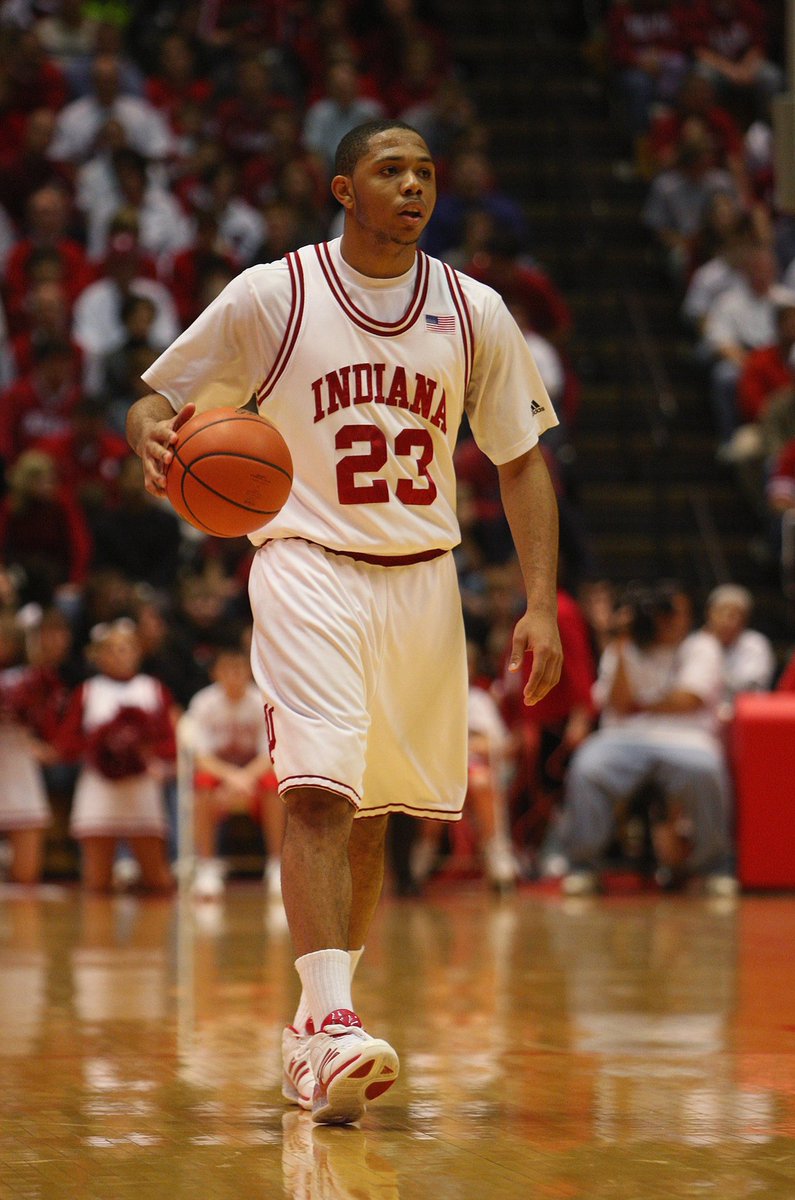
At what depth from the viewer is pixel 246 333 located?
4.46 metres

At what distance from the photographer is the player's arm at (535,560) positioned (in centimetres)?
446

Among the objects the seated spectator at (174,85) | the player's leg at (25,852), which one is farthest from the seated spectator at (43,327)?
the player's leg at (25,852)

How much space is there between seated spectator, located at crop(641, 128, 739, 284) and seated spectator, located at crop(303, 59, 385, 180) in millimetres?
2453

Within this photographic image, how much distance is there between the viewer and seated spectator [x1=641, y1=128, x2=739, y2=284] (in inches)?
632

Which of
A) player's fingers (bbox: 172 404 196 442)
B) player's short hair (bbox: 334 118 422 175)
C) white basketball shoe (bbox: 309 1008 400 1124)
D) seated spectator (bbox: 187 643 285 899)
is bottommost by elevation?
white basketball shoe (bbox: 309 1008 400 1124)

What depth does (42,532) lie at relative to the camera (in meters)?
12.4

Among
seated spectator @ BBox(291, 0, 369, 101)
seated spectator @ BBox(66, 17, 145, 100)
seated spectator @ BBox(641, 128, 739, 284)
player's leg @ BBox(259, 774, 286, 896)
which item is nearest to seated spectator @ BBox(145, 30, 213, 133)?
seated spectator @ BBox(66, 17, 145, 100)

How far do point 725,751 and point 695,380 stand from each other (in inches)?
207

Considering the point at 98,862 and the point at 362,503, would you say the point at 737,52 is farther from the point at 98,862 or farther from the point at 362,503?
the point at 362,503

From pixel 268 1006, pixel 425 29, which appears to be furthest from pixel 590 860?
pixel 425 29

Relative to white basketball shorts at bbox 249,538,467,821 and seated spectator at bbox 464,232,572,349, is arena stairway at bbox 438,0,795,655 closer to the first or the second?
seated spectator at bbox 464,232,572,349

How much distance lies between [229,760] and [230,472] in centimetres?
755

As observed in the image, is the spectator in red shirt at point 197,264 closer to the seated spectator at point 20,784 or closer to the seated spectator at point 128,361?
the seated spectator at point 128,361

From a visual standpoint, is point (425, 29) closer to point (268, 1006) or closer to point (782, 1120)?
point (268, 1006)
